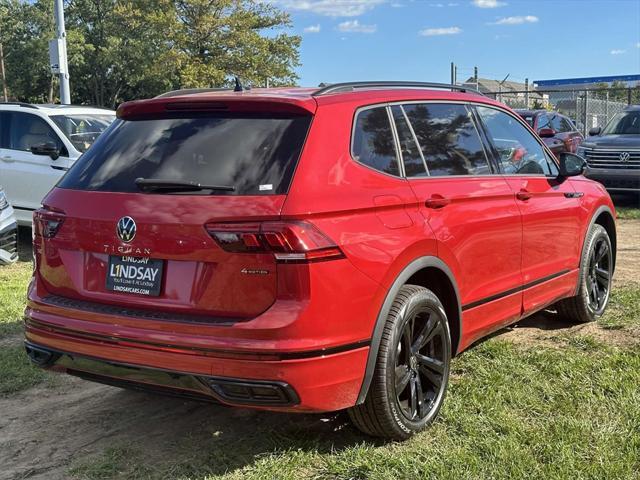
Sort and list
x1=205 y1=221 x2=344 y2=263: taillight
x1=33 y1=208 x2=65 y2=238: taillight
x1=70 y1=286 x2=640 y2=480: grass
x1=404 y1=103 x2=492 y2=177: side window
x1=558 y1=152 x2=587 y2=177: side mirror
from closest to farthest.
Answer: x1=205 y1=221 x2=344 y2=263: taillight
x1=70 y1=286 x2=640 y2=480: grass
x1=33 y1=208 x2=65 y2=238: taillight
x1=404 y1=103 x2=492 y2=177: side window
x1=558 y1=152 x2=587 y2=177: side mirror

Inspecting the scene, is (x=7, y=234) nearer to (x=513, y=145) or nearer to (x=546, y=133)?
(x=513, y=145)

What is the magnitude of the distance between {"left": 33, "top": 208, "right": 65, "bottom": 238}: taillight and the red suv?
1 cm

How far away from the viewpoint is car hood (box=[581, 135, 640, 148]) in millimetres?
12438

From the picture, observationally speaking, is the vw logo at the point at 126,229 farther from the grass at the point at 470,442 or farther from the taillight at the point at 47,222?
the grass at the point at 470,442

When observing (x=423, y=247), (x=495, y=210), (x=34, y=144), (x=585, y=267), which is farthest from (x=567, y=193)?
(x=34, y=144)

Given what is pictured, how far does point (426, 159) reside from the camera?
375 cm

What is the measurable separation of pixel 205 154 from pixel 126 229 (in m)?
0.49

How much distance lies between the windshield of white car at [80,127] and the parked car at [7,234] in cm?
128

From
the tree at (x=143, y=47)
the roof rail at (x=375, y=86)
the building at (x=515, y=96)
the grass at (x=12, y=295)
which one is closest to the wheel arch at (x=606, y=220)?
Answer: the roof rail at (x=375, y=86)

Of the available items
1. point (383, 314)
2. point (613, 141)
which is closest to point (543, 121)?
point (613, 141)

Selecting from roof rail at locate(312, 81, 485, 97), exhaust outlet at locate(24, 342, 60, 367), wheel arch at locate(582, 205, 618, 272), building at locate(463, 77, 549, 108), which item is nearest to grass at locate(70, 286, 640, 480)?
A: exhaust outlet at locate(24, 342, 60, 367)

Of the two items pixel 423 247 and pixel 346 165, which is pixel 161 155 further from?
pixel 423 247

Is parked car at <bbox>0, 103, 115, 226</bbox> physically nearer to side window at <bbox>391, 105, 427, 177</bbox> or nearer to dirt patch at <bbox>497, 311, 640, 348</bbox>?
dirt patch at <bbox>497, 311, 640, 348</bbox>

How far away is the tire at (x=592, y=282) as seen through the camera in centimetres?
535
